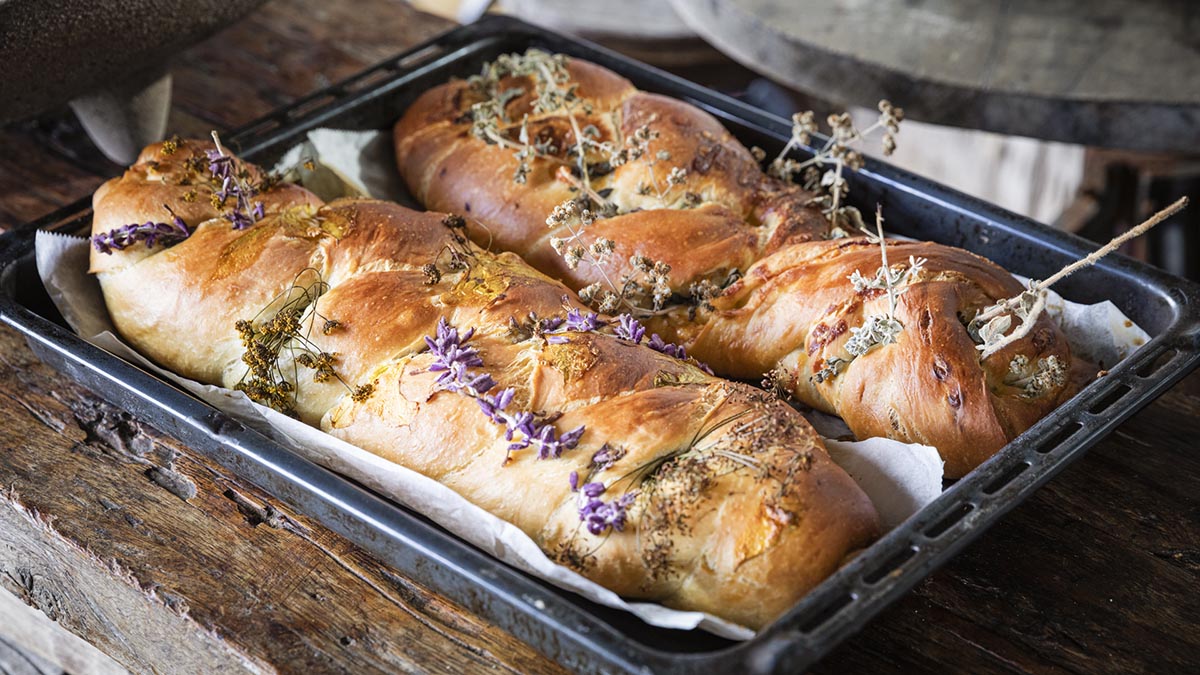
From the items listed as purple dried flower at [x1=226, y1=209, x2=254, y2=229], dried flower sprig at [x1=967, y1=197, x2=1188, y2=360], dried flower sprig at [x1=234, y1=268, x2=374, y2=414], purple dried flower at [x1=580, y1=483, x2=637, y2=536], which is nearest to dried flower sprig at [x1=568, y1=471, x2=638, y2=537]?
purple dried flower at [x1=580, y1=483, x2=637, y2=536]

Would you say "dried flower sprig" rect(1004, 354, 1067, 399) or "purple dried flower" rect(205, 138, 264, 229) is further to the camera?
"purple dried flower" rect(205, 138, 264, 229)

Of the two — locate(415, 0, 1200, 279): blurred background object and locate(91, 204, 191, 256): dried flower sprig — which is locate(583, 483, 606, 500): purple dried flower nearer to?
locate(91, 204, 191, 256): dried flower sprig

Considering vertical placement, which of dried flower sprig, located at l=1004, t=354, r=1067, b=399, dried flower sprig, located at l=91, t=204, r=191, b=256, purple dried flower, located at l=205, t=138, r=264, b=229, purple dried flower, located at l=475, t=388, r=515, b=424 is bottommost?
purple dried flower, located at l=475, t=388, r=515, b=424

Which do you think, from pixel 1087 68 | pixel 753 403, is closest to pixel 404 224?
pixel 753 403

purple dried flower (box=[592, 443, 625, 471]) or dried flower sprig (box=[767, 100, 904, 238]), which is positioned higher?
dried flower sprig (box=[767, 100, 904, 238])

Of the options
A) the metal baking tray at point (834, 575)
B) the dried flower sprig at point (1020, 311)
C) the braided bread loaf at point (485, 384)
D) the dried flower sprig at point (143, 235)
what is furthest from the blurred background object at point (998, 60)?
the dried flower sprig at point (143, 235)

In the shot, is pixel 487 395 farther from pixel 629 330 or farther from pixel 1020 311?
pixel 1020 311

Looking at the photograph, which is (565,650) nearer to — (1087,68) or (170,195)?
(170,195)

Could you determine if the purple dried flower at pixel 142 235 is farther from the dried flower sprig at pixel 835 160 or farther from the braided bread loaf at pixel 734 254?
the dried flower sprig at pixel 835 160
